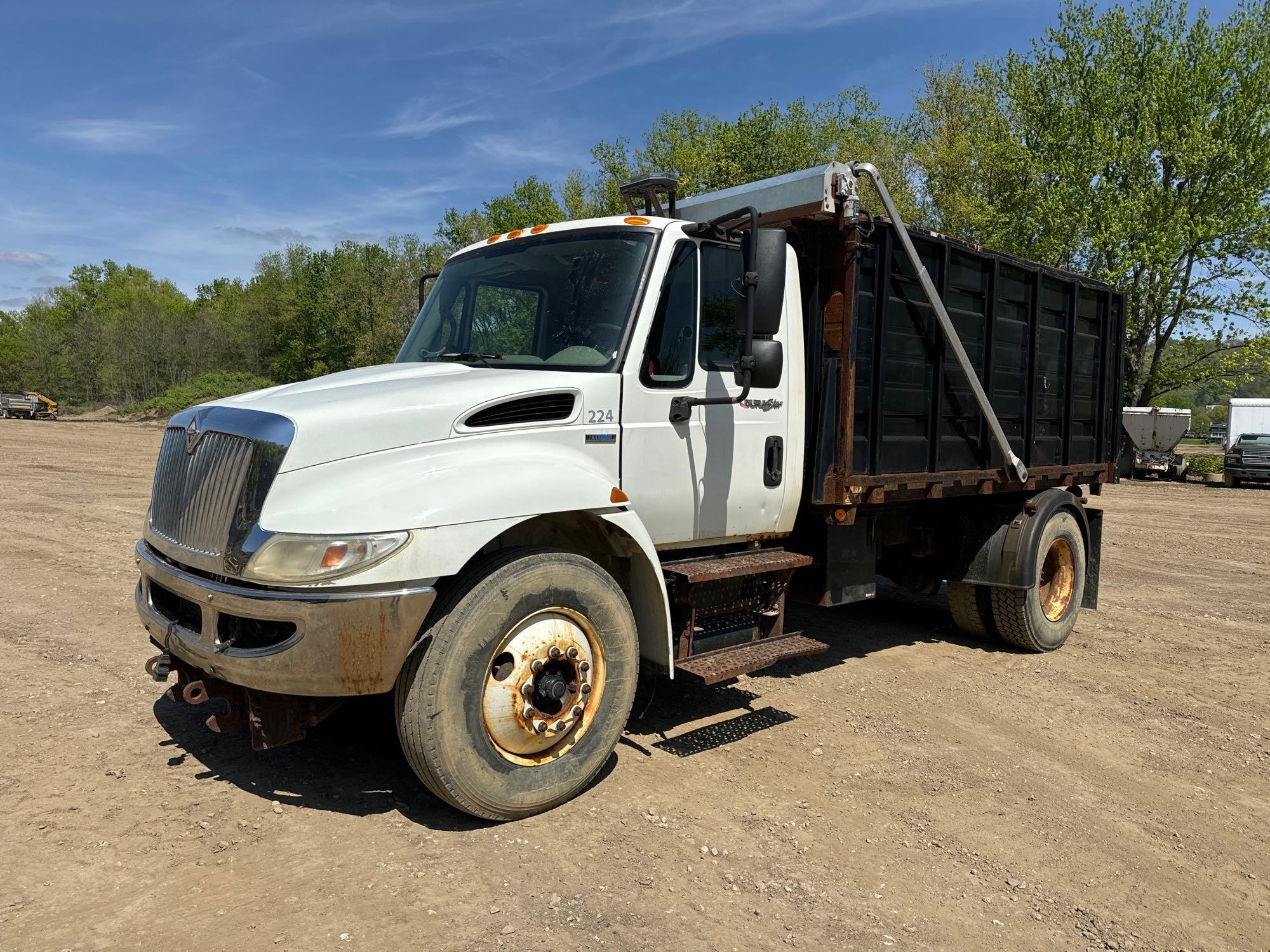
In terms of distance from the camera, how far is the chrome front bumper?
134 inches

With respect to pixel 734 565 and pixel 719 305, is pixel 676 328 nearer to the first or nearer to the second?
pixel 719 305

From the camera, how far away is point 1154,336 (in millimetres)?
31781

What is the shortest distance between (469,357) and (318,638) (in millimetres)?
1827

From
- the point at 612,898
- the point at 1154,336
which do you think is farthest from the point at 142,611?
the point at 1154,336

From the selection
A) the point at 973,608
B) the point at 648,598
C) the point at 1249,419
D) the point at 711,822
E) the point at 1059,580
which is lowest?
the point at 711,822

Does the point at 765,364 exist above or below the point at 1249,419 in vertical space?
above

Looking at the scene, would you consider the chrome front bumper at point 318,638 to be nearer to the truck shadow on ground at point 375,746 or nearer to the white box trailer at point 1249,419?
the truck shadow on ground at point 375,746

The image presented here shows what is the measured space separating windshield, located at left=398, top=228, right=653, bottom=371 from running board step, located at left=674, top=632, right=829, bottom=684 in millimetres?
1609

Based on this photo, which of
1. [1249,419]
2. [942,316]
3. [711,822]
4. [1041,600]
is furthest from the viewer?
[1249,419]

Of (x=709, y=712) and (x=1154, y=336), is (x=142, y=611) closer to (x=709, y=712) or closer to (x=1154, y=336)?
(x=709, y=712)

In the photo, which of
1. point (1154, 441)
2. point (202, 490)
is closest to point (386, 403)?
point (202, 490)

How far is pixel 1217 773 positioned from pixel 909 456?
7.93 ft

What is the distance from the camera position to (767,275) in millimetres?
4199

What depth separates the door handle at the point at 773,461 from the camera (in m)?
5.11
